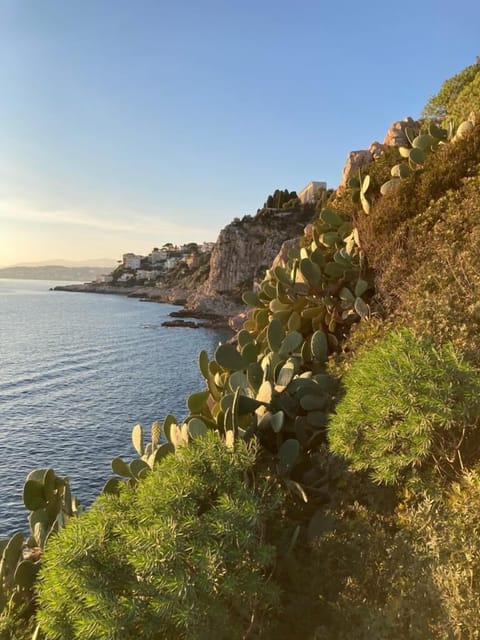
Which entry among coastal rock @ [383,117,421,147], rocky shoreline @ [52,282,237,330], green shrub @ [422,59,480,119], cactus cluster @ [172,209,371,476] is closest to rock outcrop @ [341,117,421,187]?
coastal rock @ [383,117,421,147]

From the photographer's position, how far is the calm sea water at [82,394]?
2495 cm

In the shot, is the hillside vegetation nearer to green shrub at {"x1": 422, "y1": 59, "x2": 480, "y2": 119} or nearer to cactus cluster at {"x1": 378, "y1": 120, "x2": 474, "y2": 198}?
cactus cluster at {"x1": 378, "y1": 120, "x2": 474, "y2": 198}

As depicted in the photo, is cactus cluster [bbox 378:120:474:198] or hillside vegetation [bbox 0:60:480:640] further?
cactus cluster [bbox 378:120:474:198]

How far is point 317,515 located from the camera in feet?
22.9

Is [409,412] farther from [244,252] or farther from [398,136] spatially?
[244,252]

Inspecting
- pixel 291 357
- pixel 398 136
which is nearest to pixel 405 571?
pixel 291 357

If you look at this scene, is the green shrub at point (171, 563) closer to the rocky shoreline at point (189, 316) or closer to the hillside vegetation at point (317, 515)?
the hillside vegetation at point (317, 515)

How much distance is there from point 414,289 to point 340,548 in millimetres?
4744

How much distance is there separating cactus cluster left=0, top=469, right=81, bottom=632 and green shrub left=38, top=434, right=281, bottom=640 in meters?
3.72

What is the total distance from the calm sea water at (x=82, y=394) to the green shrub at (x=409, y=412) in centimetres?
1848

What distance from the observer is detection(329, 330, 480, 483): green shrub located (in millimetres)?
5207

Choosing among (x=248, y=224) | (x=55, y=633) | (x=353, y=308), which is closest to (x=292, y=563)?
(x=55, y=633)

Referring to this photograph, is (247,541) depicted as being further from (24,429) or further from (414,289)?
(24,429)

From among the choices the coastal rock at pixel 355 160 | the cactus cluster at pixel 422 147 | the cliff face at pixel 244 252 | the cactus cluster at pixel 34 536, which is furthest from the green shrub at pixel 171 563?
the cliff face at pixel 244 252
